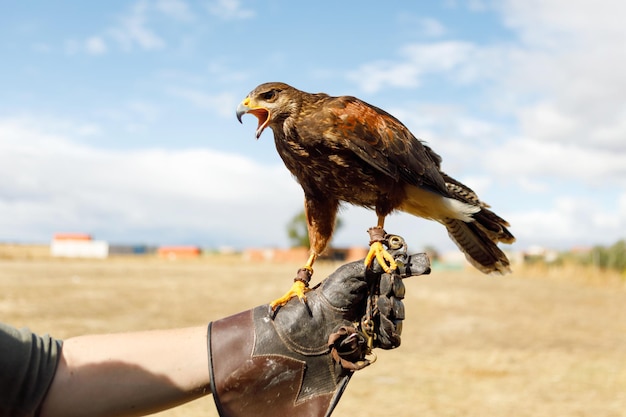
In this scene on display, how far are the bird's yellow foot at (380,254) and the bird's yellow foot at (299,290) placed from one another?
1.09ft

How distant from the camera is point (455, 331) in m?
12.7

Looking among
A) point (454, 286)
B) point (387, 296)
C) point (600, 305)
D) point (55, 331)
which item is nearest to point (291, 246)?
point (454, 286)

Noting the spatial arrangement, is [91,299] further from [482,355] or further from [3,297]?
[482,355]

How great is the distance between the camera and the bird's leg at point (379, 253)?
278 cm

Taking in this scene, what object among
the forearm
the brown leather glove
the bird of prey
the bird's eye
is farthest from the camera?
the bird's eye

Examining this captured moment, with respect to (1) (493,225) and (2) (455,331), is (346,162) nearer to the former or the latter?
(1) (493,225)

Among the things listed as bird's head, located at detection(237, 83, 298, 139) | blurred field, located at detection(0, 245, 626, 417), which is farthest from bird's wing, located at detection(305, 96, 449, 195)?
blurred field, located at detection(0, 245, 626, 417)

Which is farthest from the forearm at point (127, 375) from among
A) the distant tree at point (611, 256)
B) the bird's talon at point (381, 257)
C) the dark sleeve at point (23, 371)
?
the distant tree at point (611, 256)

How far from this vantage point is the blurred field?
23.7 ft

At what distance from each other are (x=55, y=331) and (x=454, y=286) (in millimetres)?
15729

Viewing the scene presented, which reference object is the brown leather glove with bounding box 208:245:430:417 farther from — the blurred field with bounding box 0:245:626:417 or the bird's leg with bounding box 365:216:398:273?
the blurred field with bounding box 0:245:626:417

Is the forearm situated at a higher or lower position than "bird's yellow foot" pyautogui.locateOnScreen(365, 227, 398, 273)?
lower

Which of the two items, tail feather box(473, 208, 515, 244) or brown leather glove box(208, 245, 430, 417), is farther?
tail feather box(473, 208, 515, 244)

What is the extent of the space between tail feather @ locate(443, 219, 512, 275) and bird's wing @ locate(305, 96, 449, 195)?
330 mm
